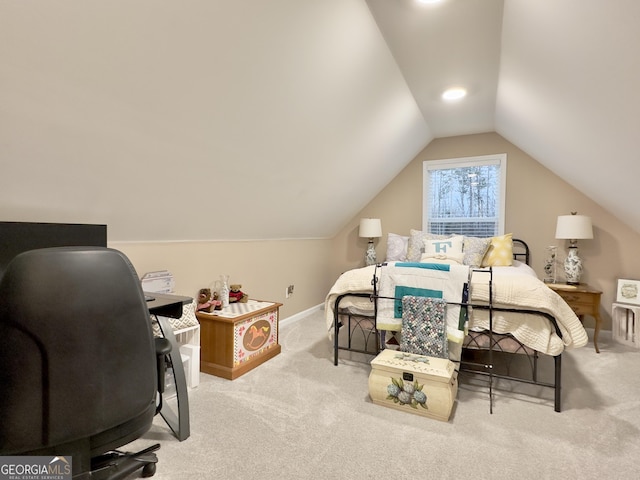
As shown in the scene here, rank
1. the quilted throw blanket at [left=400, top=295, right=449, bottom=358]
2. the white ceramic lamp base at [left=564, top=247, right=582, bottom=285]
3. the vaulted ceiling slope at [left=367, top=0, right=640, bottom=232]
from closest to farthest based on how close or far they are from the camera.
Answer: the vaulted ceiling slope at [left=367, top=0, right=640, bottom=232]
the quilted throw blanket at [left=400, top=295, right=449, bottom=358]
the white ceramic lamp base at [left=564, top=247, right=582, bottom=285]

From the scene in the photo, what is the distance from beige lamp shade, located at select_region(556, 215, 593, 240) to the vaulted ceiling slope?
263 mm

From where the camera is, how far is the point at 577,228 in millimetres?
3438

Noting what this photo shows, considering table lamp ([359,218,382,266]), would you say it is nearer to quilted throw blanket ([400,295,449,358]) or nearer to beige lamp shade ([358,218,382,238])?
beige lamp shade ([358,218,382,238])

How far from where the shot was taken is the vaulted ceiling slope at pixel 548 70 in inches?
59.1

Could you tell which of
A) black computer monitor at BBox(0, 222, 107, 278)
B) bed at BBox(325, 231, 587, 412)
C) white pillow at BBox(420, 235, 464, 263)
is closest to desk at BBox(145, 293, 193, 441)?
black computer monitor at BBox(0, 222, 107, 278)

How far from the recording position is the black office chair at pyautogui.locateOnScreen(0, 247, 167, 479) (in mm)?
927

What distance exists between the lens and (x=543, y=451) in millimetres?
1701

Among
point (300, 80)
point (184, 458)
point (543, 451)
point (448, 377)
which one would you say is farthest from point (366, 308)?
point (300, 80)

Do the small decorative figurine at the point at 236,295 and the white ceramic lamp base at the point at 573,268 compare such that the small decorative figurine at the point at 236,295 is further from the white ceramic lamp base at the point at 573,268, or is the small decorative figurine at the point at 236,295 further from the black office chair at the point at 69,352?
the white ceramic lamp base at the point at 573,268

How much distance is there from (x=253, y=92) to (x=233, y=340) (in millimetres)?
1766

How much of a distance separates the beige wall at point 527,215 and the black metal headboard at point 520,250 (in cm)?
6

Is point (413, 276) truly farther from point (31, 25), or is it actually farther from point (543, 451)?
point (31, 25)

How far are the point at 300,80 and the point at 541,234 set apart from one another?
355 centimetres

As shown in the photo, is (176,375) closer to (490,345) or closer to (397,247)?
(490,345)
